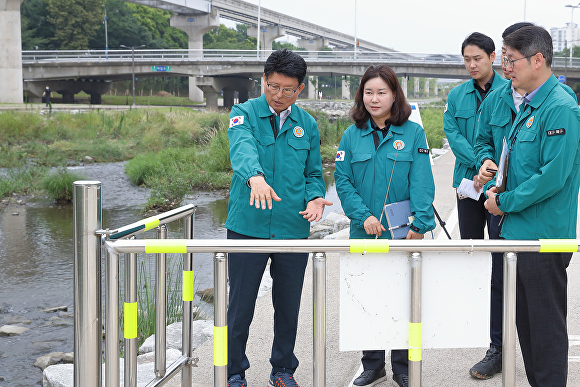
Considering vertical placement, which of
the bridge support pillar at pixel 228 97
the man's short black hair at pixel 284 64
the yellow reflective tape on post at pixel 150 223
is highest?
the bridge support pillar at pixel 228 97

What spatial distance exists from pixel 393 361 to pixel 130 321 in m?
1.58

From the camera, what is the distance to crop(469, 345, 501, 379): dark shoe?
11.7 feet

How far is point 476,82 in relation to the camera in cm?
429

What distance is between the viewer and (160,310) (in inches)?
119

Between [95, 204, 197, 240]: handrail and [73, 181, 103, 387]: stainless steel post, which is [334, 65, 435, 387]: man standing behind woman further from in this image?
[73, 181, 103, 387]: stainless steel post

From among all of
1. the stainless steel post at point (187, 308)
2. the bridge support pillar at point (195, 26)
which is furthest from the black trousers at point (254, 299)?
the bridge support pillar at point (195, 26)

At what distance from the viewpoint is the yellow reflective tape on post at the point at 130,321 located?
2605 mm

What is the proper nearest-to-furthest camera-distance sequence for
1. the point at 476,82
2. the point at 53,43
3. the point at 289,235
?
the point at 289,235 < the point at 476,82 < the point at 53,43

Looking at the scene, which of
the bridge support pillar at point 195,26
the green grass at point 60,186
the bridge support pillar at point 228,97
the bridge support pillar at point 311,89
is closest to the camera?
the green grass at point 60,186

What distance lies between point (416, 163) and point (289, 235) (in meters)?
0.86

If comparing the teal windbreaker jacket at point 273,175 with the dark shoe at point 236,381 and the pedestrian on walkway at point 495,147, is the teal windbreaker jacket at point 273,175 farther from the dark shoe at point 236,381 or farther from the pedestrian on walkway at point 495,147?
the pedestrian on walkway at point 495,147

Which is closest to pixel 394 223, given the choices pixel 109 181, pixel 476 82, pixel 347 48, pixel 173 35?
pixel 476 82

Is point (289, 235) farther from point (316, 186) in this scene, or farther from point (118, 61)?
point (118, 61)

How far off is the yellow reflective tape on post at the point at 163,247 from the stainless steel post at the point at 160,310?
61 centimetres
